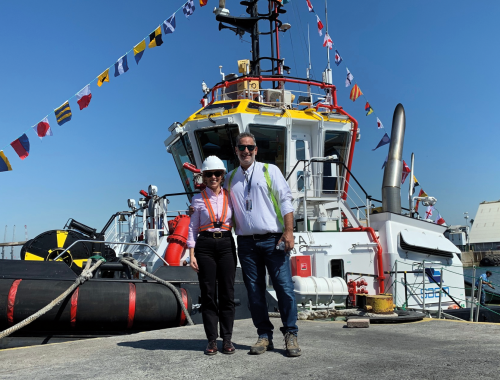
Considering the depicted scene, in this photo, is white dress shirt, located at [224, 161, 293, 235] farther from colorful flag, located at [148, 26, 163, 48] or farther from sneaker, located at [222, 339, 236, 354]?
colorful flag, located at [148, 26, 163, 48]

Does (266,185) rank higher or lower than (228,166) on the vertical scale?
lower

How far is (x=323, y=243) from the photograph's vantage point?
926cm

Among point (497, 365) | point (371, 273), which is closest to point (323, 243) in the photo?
point (371, 273)

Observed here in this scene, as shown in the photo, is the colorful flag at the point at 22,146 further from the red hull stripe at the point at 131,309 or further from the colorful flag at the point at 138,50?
the red hull stripe at the point at 131,309

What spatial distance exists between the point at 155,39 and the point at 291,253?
22.4 feet

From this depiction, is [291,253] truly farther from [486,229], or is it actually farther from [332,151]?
[486,229]

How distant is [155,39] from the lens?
12.0 metres

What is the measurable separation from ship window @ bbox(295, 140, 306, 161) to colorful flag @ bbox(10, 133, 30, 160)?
21.0ft

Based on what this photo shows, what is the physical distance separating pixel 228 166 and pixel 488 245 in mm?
86738

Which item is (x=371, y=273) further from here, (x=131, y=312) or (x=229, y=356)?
(x=229, y=356)

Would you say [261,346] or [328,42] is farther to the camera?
[328,42]

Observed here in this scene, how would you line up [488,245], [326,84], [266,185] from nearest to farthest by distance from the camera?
[266,185] < [326,84] < [488,245]

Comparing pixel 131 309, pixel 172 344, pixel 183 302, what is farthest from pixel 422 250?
pixel 172 344

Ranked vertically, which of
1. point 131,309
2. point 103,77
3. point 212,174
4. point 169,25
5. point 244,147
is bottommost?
point 131,309
